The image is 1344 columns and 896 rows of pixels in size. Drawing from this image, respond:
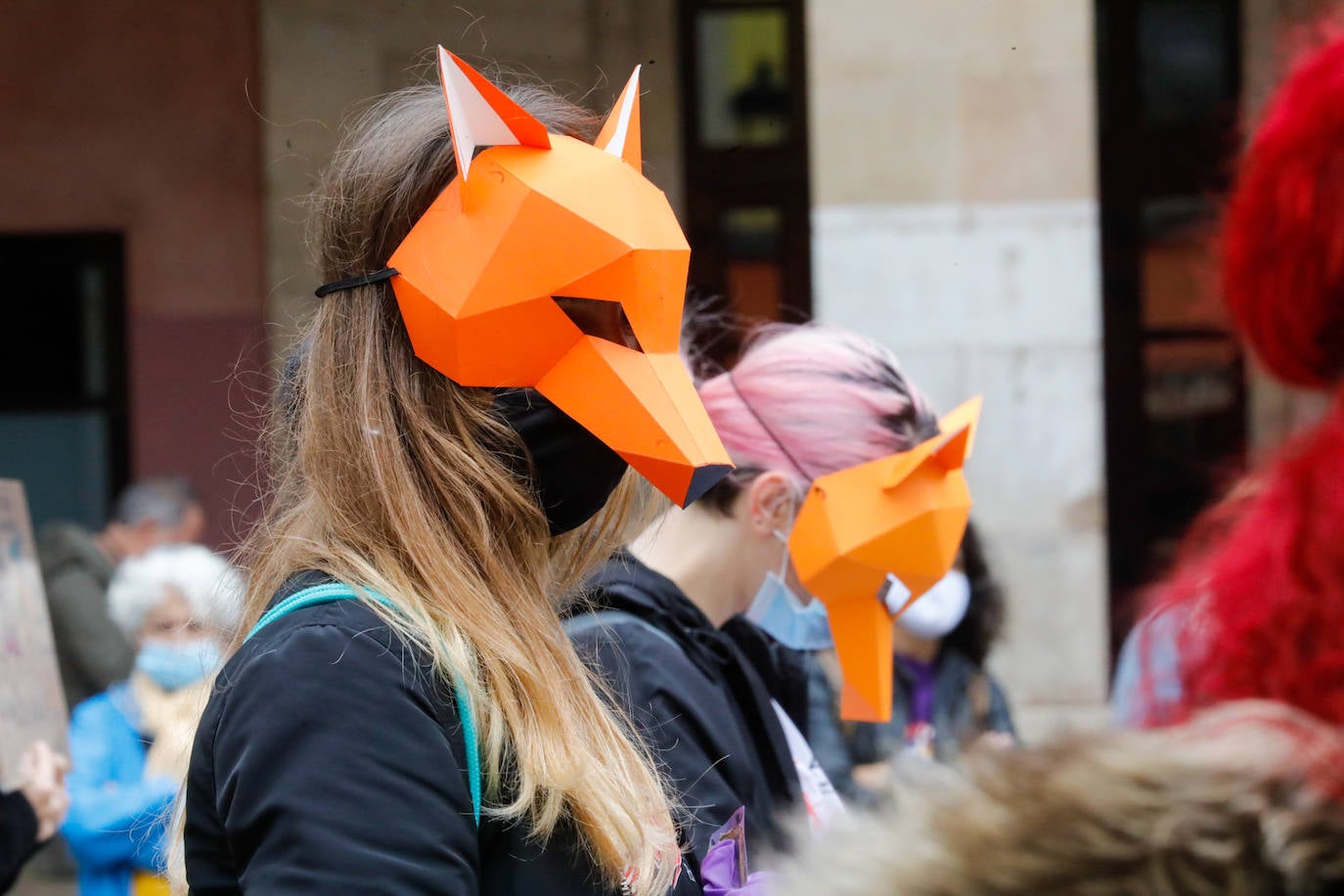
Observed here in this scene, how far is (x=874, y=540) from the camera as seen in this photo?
8.47ft

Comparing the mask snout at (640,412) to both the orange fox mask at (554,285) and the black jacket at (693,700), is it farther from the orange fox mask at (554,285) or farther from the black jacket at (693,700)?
the black jacket at (693,700)

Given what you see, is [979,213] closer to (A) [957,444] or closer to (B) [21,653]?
(A) [957,444]

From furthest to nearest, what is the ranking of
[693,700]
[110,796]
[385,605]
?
1. [110,796]
2. [693,700]
3. [385,605]

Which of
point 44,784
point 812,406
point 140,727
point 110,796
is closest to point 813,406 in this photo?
point 812,406

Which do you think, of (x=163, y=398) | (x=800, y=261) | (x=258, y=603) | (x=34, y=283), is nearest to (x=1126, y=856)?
(x=258, y=603)

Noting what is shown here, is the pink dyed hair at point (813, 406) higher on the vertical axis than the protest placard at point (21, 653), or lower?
higher

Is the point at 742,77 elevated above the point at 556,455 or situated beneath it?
elevated above

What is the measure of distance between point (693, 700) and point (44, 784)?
5.41 ft

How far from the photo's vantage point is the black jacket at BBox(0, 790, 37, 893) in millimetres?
2873

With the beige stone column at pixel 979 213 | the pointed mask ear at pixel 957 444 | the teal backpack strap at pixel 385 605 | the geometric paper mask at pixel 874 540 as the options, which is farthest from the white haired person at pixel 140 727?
the beige stone column at pixel 979 213

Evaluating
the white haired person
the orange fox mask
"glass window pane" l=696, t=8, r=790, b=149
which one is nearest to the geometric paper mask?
the orange fox mask

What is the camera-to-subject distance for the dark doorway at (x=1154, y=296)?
6480mm

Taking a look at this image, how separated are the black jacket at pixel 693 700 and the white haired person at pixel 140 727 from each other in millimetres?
1578

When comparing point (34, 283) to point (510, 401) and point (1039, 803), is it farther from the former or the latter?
point (1039, 803)
